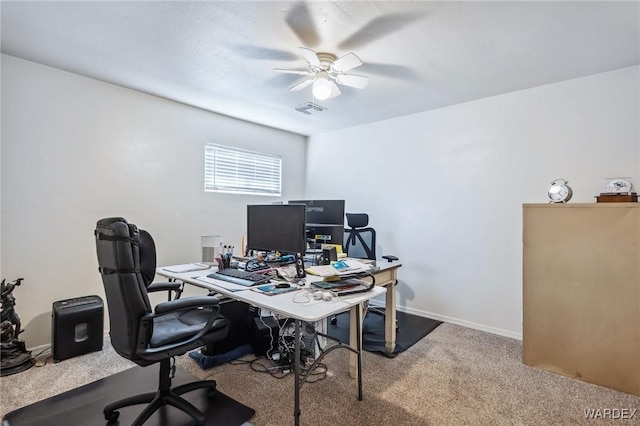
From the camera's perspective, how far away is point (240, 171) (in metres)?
4.30

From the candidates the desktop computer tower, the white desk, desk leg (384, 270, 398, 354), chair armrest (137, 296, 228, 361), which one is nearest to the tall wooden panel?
desk leg (384, 270, 398, 354)

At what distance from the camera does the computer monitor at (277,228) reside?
7.13ft

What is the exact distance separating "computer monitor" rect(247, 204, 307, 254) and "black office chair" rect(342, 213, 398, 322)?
1.25 metres

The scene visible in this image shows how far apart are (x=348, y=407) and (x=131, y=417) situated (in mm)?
1311

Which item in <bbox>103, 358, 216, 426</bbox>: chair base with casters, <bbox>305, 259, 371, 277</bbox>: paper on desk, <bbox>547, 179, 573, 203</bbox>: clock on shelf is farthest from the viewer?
<bbox>547, 179, 573, 203</bbox>: clock on shelf

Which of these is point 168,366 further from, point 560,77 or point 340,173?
point 560,77

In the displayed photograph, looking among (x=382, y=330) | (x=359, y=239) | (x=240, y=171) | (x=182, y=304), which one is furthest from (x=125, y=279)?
(x=240, y=171)

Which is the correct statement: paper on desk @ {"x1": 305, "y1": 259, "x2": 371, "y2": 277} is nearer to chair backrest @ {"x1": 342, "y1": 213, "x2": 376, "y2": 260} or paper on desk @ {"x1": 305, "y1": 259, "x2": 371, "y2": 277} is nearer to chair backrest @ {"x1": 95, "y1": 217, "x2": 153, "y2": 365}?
chair backrest @ {"x1": 95, "y1": 217, "x2": 153, "y2": 365}

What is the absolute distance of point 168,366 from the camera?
5.98 ft

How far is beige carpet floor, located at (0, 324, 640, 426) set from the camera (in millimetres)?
1915

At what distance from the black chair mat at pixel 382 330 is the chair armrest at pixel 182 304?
169cm

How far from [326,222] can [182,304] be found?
4.75ft

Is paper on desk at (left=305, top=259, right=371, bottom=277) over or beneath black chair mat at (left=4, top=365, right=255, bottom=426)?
over

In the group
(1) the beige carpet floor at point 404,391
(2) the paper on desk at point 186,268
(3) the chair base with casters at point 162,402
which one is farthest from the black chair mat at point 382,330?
(3) the chair base with casters at point 162,402
